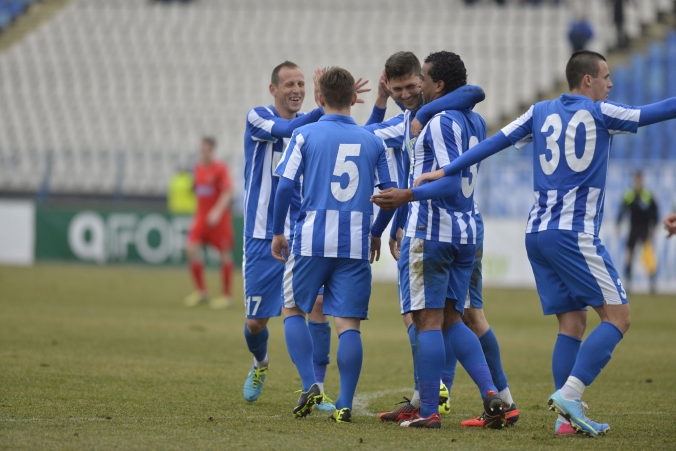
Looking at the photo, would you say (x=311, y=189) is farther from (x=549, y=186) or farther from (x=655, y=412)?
(x=655, y=412)

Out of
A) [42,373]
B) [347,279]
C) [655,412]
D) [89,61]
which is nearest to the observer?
[347,279]

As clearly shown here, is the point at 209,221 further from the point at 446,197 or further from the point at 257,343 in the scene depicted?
the point at 446,197

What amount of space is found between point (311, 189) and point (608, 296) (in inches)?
74.0

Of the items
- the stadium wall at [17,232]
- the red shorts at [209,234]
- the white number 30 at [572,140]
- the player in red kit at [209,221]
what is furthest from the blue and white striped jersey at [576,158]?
the stadium wall at [17,232]

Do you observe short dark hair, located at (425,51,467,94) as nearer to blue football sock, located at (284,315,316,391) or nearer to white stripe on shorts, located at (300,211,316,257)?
white stripe on shorts, located at (300,211,316,257)

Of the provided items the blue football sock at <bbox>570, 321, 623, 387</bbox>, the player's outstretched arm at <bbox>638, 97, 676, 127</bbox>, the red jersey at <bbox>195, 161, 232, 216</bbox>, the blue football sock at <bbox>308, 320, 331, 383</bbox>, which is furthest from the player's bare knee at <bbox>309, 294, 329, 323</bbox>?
the red jersey at <bbox>195, 161, 232, 216</bbox>

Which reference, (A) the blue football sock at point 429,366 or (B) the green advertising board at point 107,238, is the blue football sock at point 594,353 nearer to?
(A) the blue football sock at point 429,366

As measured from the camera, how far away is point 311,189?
234 inches

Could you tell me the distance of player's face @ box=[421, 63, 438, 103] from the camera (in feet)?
19.3

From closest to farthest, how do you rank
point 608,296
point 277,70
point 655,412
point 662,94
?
point 608,296
point 655,412
point 277,70
point 662,94

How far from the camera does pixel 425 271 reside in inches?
222

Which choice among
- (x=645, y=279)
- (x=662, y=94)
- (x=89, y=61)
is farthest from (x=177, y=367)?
(x=89, y=61)

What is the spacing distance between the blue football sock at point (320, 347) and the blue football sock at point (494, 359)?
3.87 feet

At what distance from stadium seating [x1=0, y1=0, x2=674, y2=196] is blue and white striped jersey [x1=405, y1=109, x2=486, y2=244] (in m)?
16.8
